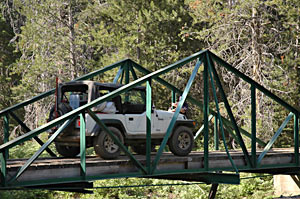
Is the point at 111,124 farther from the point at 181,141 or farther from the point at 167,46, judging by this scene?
the point at 167,46

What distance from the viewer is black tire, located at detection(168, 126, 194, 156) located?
452 inches

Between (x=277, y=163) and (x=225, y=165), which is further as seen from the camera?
(x=277, y=163)

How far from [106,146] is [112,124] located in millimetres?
482

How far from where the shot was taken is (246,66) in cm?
2391

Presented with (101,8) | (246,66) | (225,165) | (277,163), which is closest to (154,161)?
(225,165)

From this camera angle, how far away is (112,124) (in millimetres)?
10492

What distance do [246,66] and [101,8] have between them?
831 cm

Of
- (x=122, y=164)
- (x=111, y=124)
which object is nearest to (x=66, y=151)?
(x=111, y=124)

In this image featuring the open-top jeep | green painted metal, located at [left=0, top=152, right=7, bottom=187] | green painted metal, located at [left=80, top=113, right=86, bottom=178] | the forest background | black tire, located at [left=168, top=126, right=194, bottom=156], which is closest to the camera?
green painted metal, located at [left=0, top=152, right=7, bottom=187]

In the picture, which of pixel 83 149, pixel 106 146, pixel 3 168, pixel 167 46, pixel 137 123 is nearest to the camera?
pixel 3 168

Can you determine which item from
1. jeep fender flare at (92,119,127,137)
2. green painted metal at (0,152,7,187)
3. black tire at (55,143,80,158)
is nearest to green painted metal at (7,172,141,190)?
green painted metal at (0,152,7,187)

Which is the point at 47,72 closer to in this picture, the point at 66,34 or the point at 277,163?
the point at 66,34

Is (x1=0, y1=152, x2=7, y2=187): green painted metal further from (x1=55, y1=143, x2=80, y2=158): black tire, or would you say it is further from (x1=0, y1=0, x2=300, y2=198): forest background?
(x1=0, y1=0, x2=300, y2=198): forest background

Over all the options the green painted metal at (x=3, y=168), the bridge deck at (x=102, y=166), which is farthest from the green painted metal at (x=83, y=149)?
the green painted metal at (x=3, y=168)
